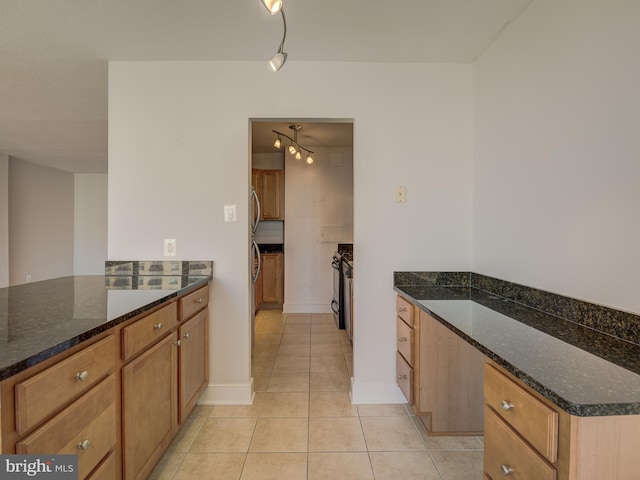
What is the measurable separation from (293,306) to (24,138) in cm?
409

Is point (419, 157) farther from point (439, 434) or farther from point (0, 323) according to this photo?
point (0, 323)

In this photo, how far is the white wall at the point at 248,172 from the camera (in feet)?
7.15

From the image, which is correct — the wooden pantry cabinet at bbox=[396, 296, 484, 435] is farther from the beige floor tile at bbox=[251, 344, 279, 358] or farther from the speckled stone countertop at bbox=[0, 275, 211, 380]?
the beige floor tile at bbox=[251, 344, 279, 358]

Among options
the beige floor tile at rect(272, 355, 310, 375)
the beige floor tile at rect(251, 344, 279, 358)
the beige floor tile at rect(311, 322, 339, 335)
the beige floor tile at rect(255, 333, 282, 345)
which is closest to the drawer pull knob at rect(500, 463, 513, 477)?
the beige floor tile at rect(272, 355, 310, 375)

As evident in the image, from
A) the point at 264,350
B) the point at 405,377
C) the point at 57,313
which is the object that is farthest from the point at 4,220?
the point at 405,377

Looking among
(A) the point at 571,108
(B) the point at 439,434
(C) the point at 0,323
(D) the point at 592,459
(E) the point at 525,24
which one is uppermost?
(E) the point at 525,24

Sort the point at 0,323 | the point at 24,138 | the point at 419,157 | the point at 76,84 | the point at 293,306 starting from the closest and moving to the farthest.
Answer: the point at 0,323
the point at 419,157
the point at 76,84
the point at 24,138
the point at 293,306

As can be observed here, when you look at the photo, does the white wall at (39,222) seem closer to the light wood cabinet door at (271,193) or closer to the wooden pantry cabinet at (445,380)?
the light wood cabinet door at (271,193)

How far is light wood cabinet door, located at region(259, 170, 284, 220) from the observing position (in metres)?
4.92

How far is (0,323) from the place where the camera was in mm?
1062

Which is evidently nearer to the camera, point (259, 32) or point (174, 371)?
point (174, 371)

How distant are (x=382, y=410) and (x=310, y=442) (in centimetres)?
58

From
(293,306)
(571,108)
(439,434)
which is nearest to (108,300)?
(439,434)

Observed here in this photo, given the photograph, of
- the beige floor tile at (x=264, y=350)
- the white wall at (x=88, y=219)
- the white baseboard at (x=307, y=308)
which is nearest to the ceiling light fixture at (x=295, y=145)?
the white baseboard at (x=307, y=308)
